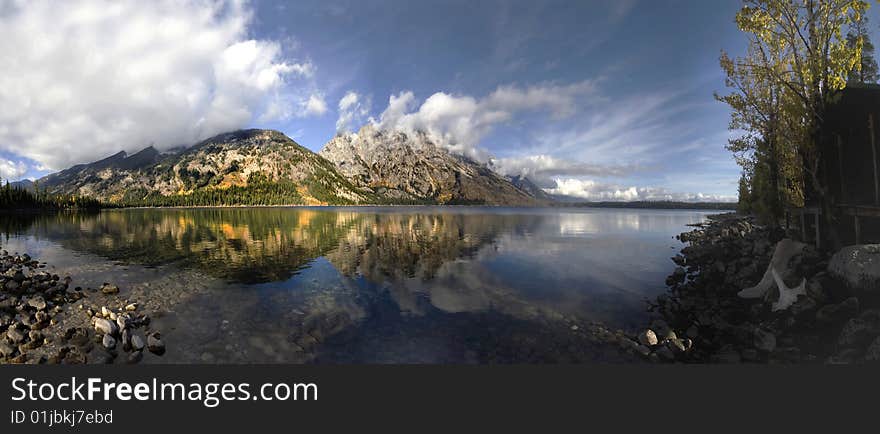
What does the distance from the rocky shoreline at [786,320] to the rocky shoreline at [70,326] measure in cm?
2082

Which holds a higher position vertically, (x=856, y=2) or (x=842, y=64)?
(x=856, y=2)

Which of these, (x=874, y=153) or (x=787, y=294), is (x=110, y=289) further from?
(x=874, y=153)

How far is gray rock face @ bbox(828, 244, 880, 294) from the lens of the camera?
43.5 ft

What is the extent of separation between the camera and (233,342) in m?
14.0

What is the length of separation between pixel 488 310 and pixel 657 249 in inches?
1470

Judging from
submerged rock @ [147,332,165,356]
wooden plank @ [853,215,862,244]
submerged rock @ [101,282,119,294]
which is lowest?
submerged rock @ [147,332,165,356]

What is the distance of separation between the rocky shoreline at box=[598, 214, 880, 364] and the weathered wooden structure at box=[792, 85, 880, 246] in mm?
3430

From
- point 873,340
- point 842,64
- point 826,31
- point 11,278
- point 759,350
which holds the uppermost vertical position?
point 826,31

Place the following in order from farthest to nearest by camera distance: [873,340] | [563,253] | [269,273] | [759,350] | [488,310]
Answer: [563,253], [269,273], [488,310], [759,350], [873,340]


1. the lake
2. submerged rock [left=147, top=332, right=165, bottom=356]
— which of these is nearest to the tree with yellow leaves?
the lake

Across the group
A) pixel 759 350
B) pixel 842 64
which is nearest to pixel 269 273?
pixel 759 350

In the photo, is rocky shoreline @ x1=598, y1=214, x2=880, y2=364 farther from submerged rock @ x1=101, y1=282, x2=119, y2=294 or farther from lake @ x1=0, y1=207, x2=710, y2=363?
submerged rock @ x1=101, y1=282, x2=119, y2=294

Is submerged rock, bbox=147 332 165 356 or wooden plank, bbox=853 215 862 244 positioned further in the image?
wooden plank, bbox=853 215 862 244

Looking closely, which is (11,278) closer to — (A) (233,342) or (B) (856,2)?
(A) (233,342)
